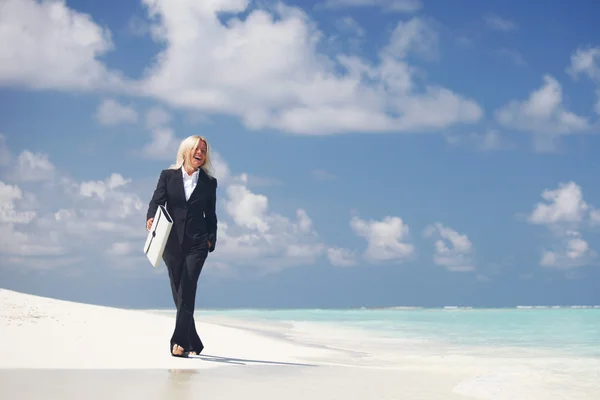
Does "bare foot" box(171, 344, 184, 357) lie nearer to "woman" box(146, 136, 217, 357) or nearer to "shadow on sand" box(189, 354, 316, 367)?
"woman" box(146, 136, 217, 357)

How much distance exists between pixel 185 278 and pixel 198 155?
1.18 metres

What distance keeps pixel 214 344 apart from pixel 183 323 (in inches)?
84.6

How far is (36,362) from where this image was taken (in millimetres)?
6477

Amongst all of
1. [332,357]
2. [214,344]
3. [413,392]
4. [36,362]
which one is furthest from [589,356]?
[36,362]

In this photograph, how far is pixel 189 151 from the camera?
746cm

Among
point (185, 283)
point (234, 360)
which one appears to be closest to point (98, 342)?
point (185, 283)

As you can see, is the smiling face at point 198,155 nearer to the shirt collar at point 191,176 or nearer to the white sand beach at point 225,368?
the shirt collar at point 191,176

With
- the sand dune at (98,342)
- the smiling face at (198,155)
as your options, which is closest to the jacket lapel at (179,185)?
the smiling face at (198,155)

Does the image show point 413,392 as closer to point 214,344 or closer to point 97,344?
point 97,344

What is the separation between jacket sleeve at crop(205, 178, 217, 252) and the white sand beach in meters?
1.14

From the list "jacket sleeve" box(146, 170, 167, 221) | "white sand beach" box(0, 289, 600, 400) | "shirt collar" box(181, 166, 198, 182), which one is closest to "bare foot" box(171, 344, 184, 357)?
"white sand beach" box(0, 289, 600, 400)

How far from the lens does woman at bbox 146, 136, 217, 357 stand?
7.33m

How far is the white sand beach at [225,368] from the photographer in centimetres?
532

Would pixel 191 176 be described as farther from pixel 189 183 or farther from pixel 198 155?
pixel 198 155
